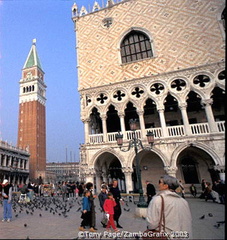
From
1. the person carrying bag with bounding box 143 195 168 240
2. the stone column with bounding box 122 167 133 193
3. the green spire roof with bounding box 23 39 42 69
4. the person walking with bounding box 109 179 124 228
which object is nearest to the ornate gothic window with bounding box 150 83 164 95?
the stone column with bounding box 122 167 133 193

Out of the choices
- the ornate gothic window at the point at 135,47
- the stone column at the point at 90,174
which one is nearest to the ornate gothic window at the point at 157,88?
the ornate gothic window at the point at 135,47

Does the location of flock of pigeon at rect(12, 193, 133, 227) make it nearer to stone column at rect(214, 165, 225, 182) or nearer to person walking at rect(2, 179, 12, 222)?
person walking at rect(2, 179, 12, 222)

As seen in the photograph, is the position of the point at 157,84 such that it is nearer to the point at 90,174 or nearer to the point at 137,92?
the point at 137,92

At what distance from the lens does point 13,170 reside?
121 feet

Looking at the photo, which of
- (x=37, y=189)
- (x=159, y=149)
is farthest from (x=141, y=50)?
(x=37, y=189)

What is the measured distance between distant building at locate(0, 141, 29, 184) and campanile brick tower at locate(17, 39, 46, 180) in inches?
179

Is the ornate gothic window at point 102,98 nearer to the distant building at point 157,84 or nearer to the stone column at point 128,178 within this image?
the distant building at point 157,84

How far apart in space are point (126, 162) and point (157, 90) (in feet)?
18.4

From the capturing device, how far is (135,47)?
15.7 metres

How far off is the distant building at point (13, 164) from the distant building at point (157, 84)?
87.1 ft

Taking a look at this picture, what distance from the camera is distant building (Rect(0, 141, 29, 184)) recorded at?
1367 inches

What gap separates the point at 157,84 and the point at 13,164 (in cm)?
3513

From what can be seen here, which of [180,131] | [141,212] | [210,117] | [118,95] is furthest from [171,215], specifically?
[118,95]

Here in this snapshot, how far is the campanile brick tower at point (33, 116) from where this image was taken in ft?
164
